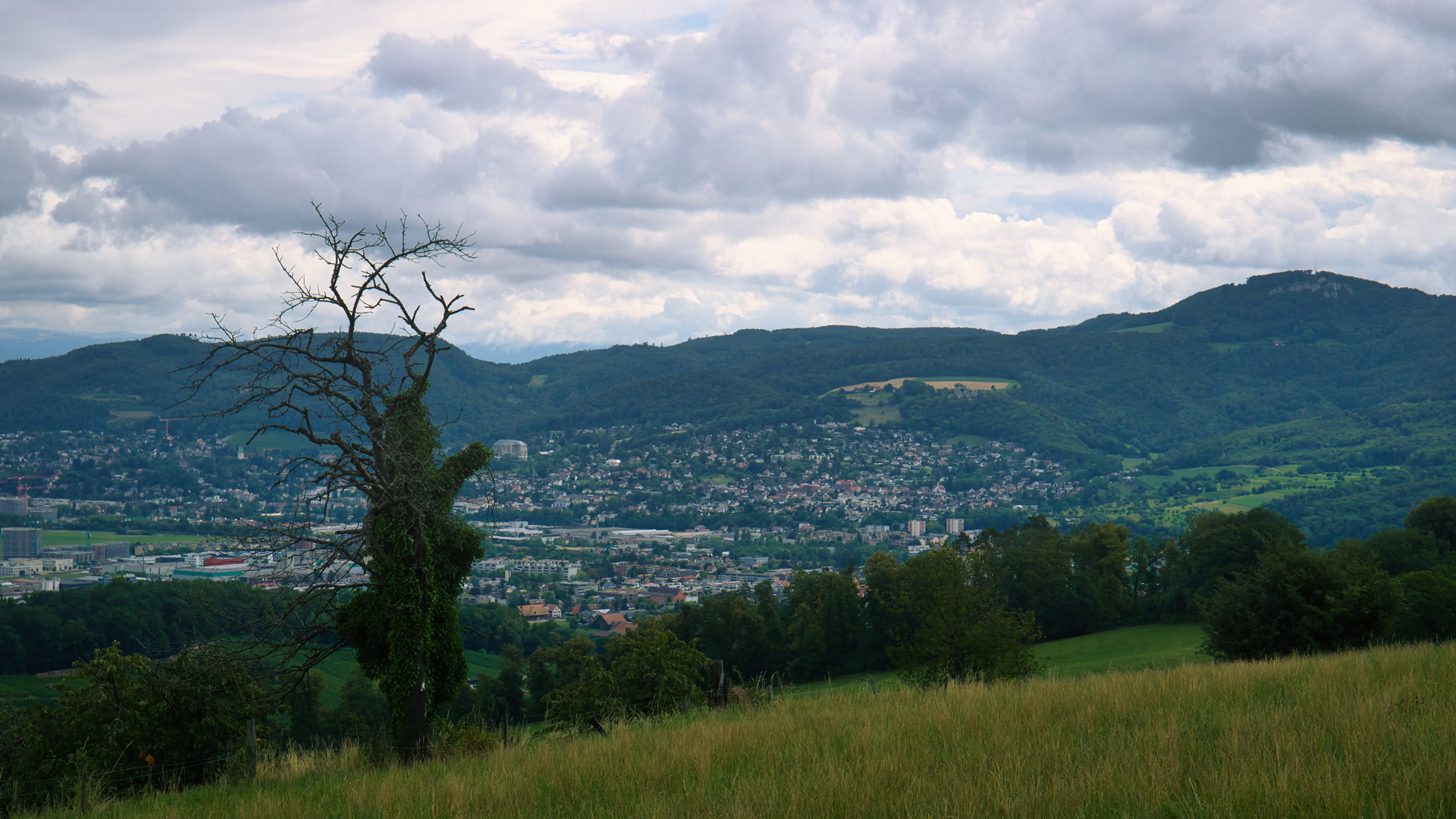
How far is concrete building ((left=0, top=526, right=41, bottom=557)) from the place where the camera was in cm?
10206

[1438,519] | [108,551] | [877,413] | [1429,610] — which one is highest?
[877,413]

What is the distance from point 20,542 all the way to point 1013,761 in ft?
433

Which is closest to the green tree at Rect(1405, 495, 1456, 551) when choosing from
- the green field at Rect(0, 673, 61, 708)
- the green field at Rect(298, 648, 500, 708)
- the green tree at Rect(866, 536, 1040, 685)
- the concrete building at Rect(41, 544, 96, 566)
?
the green tree at Rect(866, 536, 1040, 685)

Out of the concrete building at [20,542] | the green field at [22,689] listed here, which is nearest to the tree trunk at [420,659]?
the green field at [22,689]

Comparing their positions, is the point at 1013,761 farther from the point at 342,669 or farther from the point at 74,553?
the point at 74,553

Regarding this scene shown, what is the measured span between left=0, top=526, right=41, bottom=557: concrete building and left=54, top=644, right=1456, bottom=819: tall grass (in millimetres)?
122327

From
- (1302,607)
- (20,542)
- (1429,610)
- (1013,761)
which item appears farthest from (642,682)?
(20,542)

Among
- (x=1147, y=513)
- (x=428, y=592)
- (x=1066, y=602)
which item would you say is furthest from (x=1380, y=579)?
(x=1147, y=513)

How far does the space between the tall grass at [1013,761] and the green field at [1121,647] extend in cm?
3062

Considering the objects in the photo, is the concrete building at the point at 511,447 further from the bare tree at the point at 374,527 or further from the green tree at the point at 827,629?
the bare tree at the point at 374,527

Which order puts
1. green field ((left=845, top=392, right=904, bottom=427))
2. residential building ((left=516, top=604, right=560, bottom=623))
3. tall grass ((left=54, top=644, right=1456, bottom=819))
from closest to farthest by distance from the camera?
tall grass ((left=54, top=644, right=1456, bottom=819)), residential building ((left=516, top=604, right=560, bottom=623)), green field ((left=845, top=392, right=904, bottom=427))

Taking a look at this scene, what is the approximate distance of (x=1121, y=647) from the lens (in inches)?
1686

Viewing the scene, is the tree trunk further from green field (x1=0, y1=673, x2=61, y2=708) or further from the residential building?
the residential building

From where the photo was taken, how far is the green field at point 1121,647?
36844 mm
